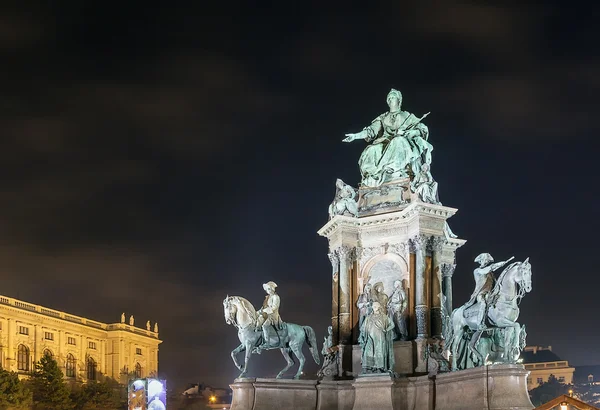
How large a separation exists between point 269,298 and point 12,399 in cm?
5349

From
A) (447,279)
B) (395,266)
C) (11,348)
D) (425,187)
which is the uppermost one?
(425,187)

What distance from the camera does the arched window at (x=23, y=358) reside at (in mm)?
98125

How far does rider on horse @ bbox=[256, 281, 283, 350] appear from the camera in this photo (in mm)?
28719

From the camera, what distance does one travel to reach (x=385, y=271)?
102 ft

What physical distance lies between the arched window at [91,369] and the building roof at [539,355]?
59405mm

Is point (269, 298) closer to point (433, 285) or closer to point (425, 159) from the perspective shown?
point (433, 285)

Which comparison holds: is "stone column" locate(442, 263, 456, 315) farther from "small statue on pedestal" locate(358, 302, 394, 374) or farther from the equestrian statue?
the equestrian statue

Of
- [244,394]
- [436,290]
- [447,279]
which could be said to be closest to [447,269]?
[447,279]

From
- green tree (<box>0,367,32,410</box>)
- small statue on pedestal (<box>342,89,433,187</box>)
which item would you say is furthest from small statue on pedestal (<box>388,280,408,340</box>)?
green tree (<box>0,367,32,410</box>)

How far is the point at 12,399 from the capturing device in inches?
A: 2968

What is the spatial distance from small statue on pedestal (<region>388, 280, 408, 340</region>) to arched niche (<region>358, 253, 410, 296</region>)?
2.55ft

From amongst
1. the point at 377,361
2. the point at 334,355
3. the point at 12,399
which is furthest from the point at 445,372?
the point at 12,399

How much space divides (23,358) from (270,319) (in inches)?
3065

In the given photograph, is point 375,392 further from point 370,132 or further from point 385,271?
point 370,132
